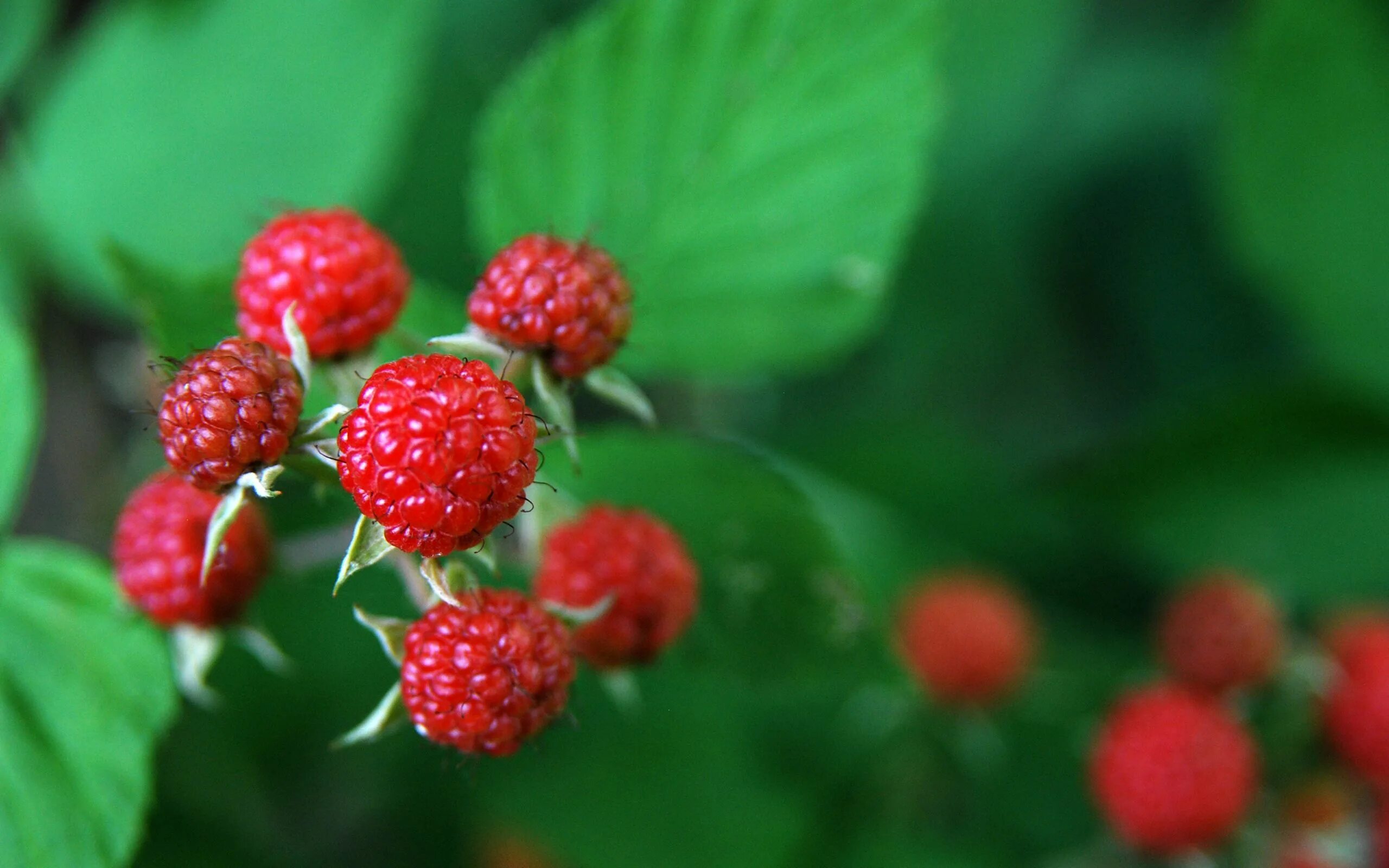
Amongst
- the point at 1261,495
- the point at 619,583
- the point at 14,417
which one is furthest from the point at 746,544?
the point at 1261,495

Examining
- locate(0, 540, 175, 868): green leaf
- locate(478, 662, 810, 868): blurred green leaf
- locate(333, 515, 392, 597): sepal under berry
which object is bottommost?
locate(478, 662, 810, 868): blurred green leaf

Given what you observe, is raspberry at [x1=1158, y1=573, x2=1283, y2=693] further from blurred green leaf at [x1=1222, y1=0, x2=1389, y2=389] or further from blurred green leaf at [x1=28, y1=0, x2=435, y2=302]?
blurred green leaf at [x1=28, y1=0, x2=435, y2=302]

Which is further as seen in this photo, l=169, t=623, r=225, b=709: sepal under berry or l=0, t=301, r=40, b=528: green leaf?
l=0, t=301, r=40, b=528: green leaf

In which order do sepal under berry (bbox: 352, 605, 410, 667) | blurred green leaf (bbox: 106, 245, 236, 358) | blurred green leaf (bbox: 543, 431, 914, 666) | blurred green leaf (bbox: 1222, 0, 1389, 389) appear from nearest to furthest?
sepal under berry (bbox: 352, 605, 410, 667), blurred green leaf (bbox: 106, 245, 236, 358), blurred green leaf (bbox: 543, 431, 914, 666), blurred green leaf (bbox: 1222, 0, 1389, 389)

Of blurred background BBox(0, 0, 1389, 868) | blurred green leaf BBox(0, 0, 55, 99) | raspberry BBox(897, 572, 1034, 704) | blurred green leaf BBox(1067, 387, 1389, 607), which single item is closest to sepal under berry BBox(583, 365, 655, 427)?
blurred background BBox(0, 0, 1389, 868)

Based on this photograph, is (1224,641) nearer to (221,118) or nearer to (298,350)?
(298,350)

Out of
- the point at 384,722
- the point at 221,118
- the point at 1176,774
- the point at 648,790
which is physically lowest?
the point at 648,790

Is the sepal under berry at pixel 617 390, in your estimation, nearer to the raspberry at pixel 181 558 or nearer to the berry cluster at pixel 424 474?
the berry cluster at pixel 424 474

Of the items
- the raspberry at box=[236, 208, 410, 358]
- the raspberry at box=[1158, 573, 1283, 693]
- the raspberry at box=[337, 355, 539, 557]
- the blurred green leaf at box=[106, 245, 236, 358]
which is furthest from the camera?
the raspberry at box=[1158, 573, 1283, 693]
